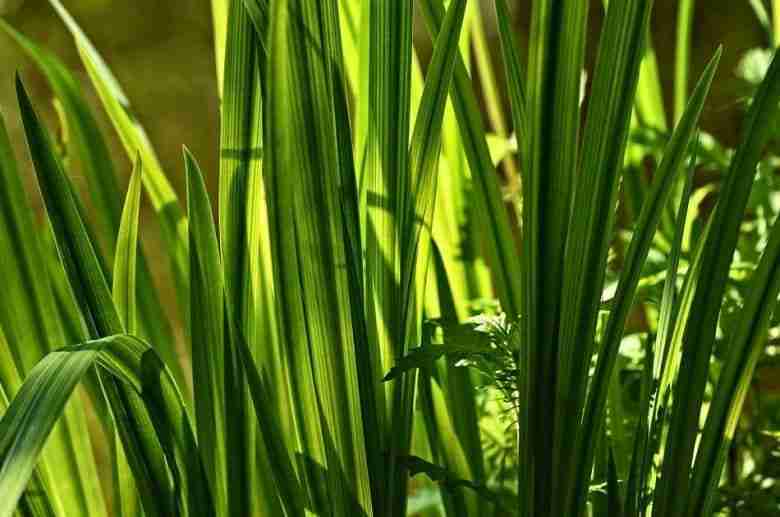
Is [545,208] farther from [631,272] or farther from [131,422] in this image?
[131,422]

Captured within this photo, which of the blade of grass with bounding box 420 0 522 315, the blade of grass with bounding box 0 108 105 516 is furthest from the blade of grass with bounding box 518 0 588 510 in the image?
the blade of grass with bounding box 0 108 105 516

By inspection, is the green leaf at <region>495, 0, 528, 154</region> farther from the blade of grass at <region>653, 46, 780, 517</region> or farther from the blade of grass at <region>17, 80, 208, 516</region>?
the blade of grass at <region>17, 80, 208, 516</region>

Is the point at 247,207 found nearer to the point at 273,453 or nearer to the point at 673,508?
the point at 273,453

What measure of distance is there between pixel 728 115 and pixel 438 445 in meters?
1.46

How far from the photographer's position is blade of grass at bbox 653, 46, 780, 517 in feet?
1.54

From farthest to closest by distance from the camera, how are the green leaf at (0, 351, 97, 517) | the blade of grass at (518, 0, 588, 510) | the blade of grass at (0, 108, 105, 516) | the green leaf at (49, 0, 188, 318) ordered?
the green leaf at (49, 0, 188, 318)
the blade of grass at (0, 108, 105, 516)
the blade of grass at (518, 0, 588, 510)
the green leaf at (0, 351, 97, 517)

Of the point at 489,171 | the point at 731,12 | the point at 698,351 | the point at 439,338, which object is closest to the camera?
the point at 698,351

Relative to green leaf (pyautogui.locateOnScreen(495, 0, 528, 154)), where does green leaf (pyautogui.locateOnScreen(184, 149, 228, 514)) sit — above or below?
below

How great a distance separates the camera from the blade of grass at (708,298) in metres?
0.47

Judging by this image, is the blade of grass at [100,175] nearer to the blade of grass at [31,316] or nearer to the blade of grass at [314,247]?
the blade of grass at [31,316]

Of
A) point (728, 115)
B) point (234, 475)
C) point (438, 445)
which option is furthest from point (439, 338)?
point (728, 115)

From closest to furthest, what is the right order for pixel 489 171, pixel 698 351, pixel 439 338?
pixel 698 351 → pixel 489 171 → pixel 439 338

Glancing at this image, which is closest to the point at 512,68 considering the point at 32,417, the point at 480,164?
the point at 480,164

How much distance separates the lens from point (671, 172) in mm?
490
